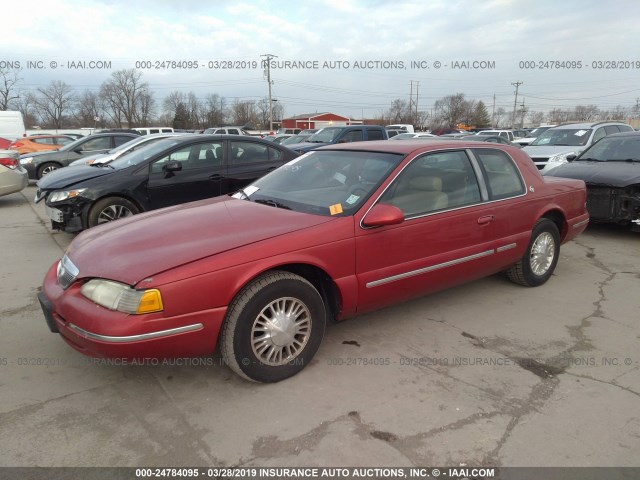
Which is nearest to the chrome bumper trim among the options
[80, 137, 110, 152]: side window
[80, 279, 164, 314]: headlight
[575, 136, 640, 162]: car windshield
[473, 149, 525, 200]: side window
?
[80, 279, 164, 314]: headlight

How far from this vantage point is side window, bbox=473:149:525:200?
4.04 metres

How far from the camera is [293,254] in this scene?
9.25ft

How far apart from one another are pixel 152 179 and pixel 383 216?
4417mm

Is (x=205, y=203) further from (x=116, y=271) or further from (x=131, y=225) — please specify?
(x=116, y=271)

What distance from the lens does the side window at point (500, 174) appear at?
4043 millimetres

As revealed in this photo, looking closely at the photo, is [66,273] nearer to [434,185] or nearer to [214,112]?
[434,185]

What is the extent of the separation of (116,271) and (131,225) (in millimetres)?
785

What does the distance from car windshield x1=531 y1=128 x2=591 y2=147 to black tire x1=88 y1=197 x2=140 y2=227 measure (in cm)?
1025

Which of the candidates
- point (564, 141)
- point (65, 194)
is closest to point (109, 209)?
point (65, 194)

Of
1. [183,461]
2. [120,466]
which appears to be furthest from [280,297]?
[120,466]

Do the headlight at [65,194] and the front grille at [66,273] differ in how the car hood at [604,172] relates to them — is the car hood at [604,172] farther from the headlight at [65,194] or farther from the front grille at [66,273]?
the headlight at [65,194]

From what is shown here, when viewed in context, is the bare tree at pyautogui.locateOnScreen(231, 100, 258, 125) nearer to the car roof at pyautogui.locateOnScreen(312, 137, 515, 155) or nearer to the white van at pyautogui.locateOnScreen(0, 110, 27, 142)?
the white van at pyautogui.locateOnScreen(0, 110, 27, 142)

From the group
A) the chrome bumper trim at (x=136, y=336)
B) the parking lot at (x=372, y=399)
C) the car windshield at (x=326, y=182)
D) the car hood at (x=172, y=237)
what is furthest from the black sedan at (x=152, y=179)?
the chrome bumper trim at (x=136, y=336)

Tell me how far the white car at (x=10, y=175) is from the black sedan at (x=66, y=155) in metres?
2.75
